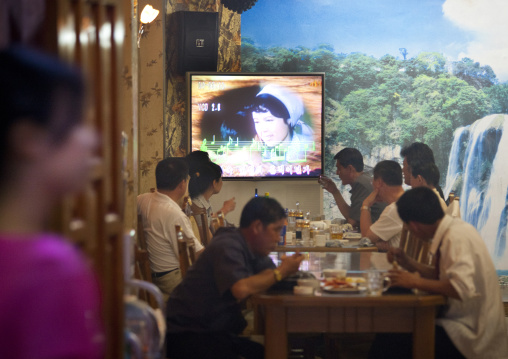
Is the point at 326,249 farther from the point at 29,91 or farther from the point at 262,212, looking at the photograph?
the point at 29,91

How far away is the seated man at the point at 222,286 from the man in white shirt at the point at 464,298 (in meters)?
0.59

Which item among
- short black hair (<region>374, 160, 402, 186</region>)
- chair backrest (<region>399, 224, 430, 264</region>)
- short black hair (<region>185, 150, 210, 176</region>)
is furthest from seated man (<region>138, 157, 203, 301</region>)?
short black hair (<region>374, 160, 402, 186</region>)

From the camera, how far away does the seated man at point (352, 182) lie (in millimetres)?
6723

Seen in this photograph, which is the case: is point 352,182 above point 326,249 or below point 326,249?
above

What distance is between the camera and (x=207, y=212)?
18.9ft

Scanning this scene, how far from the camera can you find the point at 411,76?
7.34m

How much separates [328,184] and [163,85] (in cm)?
190

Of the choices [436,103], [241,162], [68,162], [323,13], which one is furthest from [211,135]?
[68,162]

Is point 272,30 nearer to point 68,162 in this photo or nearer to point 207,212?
point 207,212

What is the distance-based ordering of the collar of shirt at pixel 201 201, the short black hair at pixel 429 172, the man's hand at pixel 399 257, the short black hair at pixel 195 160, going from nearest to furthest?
the man's hand at pixel 399 257 → the short black hair at pixel 429 172 → the collar of shirt at pixel 201 201 → the short black hair at pixel 195 160

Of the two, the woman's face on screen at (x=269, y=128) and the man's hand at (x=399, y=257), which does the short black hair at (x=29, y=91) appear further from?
the woman's face on screen at (x=269, y=128)

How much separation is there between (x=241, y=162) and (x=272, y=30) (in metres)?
1.52

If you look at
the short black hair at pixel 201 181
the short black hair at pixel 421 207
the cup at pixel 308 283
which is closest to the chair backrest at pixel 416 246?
the short black hair at pixel 421 207

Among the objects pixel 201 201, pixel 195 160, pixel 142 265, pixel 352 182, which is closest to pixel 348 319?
pixel 142 265
